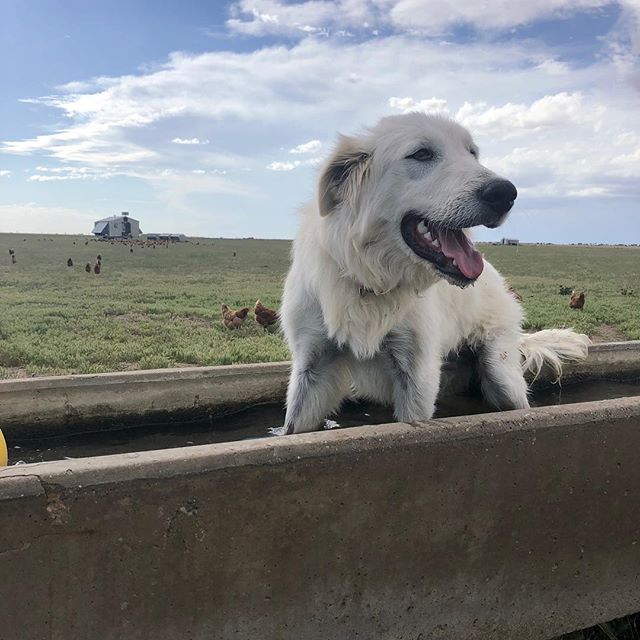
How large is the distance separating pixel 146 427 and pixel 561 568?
2378mm

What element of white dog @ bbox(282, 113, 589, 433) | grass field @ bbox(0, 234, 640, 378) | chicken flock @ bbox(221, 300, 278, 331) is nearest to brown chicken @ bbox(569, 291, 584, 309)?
grass field @ bbox(0, 234, 640, 378)

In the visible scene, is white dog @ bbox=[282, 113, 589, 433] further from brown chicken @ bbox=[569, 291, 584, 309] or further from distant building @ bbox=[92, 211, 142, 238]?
distant building @ bbox=[92, 211, 142, 238]

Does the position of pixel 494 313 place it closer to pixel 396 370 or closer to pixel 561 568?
pixel 396 370

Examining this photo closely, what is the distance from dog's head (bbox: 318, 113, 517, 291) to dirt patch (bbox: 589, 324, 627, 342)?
665 cm

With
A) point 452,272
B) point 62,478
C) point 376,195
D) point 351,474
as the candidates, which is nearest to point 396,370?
point 452,272

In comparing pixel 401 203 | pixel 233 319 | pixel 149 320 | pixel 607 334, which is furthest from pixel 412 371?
pixel 149 320

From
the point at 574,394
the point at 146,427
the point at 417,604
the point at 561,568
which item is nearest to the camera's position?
the point at 417,604

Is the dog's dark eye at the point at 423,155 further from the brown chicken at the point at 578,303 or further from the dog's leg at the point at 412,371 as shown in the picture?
the brown chicken at the point at 578,303

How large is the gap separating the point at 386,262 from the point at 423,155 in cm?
50

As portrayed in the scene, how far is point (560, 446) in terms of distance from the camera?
8.45 ft

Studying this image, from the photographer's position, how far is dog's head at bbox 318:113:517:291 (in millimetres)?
2861

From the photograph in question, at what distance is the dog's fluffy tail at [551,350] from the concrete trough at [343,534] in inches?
74.6

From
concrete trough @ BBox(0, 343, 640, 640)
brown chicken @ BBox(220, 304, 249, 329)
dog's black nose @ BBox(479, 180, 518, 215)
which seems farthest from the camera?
brown chicken @ BBox(220, 304, 249, 329)

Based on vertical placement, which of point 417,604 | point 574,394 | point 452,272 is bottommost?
point 417,604
